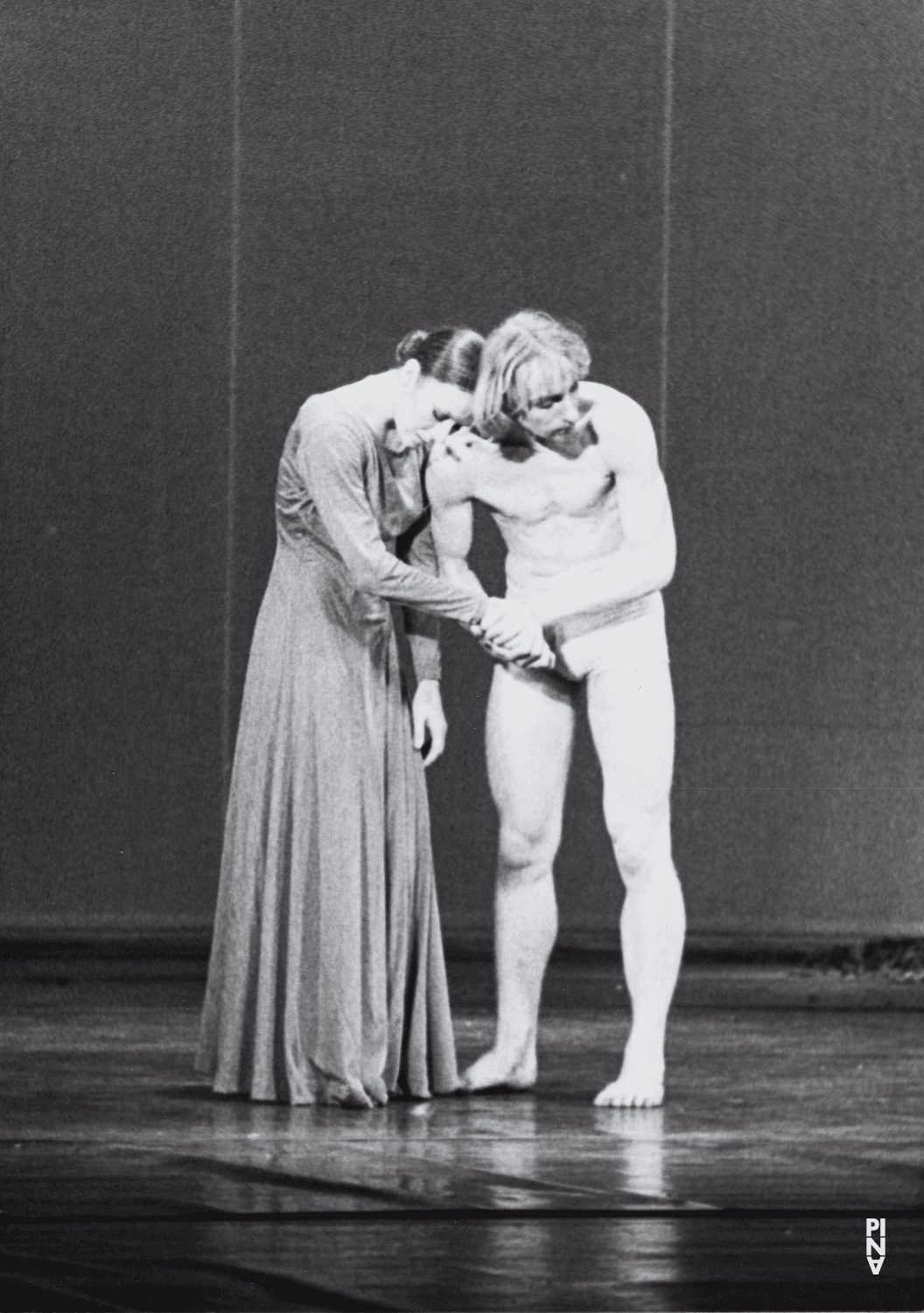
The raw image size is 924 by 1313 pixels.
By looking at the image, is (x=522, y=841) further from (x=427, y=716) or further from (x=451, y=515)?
(x=451, y=515)

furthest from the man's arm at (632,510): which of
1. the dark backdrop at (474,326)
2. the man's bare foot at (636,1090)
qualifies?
the dark backdrop at (474,326)

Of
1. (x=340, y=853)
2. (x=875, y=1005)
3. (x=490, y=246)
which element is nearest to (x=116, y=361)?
(x=490, y=246)

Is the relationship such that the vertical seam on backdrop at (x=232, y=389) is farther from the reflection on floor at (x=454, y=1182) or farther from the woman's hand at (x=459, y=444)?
the woman's hand at (x=459, y=444)

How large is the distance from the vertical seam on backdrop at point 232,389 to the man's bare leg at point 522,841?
86 centimetres

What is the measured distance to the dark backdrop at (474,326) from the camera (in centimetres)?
506

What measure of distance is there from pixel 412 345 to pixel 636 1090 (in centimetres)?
131

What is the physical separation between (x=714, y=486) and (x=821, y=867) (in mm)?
868

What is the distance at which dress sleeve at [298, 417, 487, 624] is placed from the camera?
440 cm

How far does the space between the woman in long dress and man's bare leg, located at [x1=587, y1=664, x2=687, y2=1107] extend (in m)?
0.21

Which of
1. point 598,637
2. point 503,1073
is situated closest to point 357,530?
point 598,637

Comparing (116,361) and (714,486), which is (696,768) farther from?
(116,361)

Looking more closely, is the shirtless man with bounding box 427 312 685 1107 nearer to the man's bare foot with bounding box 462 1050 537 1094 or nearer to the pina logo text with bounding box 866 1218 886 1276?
the man's bare foot with bounding box 462 1050 537 1094

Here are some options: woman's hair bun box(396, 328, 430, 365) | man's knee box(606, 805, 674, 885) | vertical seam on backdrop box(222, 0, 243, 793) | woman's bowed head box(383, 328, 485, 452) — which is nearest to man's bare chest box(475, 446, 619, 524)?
woman's bowed head box(383, 328, 485, 452)

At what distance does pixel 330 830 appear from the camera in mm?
4488
